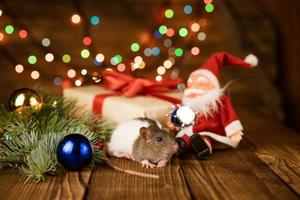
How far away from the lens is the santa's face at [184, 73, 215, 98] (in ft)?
4.21

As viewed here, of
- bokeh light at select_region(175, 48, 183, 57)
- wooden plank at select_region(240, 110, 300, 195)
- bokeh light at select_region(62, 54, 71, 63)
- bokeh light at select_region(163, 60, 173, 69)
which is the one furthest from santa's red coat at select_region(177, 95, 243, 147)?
bokeh light at select_region(62, 54, 71, 63)

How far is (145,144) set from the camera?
1.16 metres

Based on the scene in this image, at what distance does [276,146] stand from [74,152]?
63 cm

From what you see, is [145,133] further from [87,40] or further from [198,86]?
[87,40]

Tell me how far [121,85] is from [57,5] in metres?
0.83

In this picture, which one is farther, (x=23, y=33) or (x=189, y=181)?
(x=23, y=33)

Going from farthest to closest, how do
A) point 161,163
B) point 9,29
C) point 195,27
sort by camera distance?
point 195,27 < point 9,29 < point 161,163

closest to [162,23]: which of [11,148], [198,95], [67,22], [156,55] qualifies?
[156,55]

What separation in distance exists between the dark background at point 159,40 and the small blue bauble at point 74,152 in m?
1.17

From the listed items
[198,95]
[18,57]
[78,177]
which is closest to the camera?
[78,177]

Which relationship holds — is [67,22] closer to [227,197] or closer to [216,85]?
[216,85]

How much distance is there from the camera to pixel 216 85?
129cm

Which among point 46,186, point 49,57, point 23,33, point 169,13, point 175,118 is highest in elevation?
point 169,13

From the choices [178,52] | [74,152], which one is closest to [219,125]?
[74,152]
